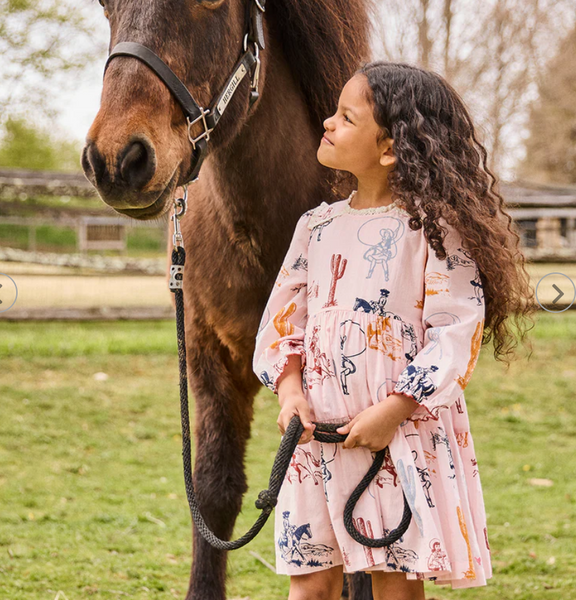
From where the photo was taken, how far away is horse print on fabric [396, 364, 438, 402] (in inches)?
51.4

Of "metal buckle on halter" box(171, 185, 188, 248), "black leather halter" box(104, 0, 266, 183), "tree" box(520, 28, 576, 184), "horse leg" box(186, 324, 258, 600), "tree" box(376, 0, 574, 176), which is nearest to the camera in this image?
"black leather halter" box(104, 0, 266, 183)

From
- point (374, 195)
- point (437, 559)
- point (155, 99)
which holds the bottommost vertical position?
point (437, 559)

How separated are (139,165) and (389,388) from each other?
676mm

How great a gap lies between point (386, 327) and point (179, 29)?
79 centimetres

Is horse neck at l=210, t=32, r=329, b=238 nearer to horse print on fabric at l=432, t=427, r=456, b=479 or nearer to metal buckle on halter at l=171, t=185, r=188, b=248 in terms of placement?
metal buckle on halter at l=171, t=185, r=188, b=248

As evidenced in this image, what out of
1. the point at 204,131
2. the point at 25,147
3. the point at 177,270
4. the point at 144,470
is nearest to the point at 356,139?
the point at 204,131

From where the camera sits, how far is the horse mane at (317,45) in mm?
1916

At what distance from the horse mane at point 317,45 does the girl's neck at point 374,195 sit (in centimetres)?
40

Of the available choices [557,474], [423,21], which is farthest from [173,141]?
[423,21]

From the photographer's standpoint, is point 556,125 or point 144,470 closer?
point 144,470

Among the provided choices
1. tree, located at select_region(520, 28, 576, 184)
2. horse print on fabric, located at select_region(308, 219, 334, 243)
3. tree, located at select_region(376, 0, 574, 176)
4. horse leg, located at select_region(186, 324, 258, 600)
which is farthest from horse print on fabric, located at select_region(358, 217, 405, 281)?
tree, located at select_region(520, 28, 576, 184)

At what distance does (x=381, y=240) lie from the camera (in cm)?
147

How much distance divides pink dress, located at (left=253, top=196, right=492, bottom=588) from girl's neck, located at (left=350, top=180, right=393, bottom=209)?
0.03m

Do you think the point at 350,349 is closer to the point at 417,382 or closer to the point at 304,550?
the point at 417,382
